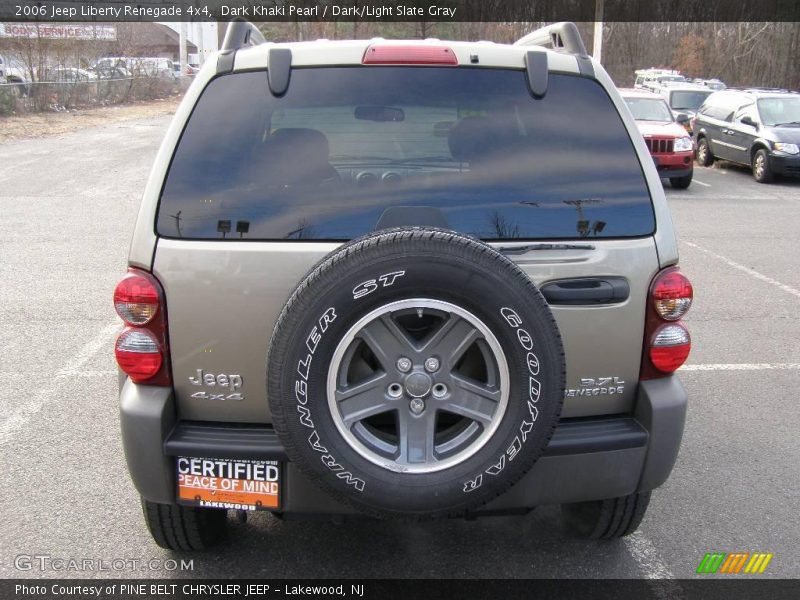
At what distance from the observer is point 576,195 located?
2814mm

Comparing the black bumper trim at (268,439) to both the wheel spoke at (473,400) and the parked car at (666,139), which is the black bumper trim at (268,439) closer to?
the wheel spoke at (473,400)

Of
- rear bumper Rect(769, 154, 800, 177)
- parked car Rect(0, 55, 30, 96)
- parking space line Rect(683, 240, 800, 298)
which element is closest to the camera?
parking space line Rect(683, 240, 800, 298)

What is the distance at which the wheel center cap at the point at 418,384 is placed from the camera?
2498mm

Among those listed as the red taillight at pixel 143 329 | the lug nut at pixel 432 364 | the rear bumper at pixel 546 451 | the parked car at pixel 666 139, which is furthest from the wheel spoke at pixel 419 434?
the parked car at pixel 666 139

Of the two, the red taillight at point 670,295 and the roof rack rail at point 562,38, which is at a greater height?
the roof rack rail at point 562,38

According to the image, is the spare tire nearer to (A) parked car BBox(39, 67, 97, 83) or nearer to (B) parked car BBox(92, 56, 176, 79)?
(A) parked car BBox(39, 67, 97, 83)

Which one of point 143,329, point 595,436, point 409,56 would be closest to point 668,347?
point 595,436

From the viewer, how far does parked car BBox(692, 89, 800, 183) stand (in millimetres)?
16016

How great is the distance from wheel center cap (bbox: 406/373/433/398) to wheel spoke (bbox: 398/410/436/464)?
0.26 feet

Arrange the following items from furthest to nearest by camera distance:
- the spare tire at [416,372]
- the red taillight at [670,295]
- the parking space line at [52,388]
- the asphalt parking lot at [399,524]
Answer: the parking space line at [52,388] → the asphalt parking lot at [399,524] → the red taillight at [670,295] → the spare tire at [416,372]

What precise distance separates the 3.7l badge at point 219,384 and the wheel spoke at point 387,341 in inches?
21.8

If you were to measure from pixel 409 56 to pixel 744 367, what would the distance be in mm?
4013

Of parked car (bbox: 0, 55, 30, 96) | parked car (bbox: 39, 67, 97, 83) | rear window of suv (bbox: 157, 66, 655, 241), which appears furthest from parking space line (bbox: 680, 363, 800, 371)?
parked car (bbox: 39, 67, 97, 83)

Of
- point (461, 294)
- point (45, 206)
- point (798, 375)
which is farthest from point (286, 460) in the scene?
point (45, 206)
